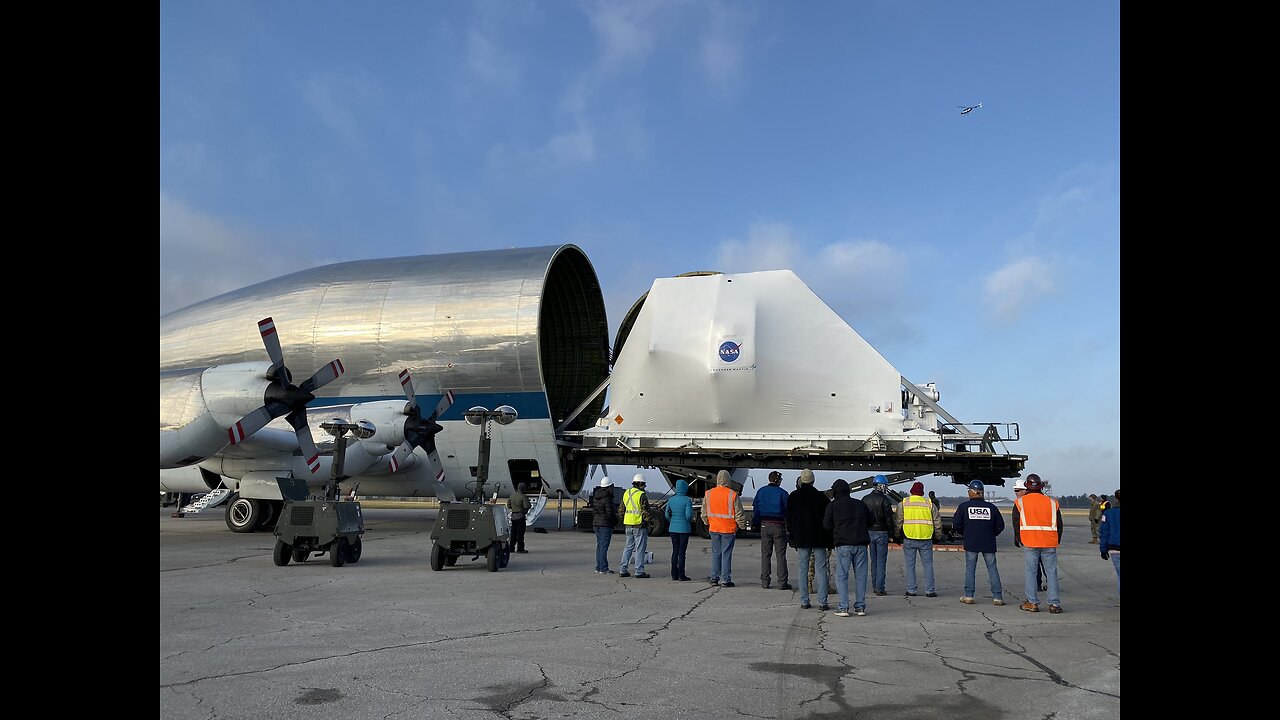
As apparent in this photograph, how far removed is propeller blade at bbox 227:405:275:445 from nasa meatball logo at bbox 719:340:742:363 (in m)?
12.8

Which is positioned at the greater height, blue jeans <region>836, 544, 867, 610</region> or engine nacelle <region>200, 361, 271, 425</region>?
engine nacelle <region>200, 361, 271, 425</region>

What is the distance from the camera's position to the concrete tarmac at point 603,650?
600cm

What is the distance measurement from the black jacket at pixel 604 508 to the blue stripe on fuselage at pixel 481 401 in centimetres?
1152

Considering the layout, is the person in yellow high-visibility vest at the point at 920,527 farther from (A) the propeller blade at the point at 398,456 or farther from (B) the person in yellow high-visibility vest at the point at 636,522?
(A) the propeller blade at the point at 398,456

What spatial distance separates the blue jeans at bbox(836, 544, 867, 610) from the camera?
34.7ft

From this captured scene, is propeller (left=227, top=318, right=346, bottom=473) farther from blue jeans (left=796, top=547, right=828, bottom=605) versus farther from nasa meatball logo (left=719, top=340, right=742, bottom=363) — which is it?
nasa meatball logo (left=719, top=340, right=742, bottom=363)

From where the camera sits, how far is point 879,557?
43.0ft

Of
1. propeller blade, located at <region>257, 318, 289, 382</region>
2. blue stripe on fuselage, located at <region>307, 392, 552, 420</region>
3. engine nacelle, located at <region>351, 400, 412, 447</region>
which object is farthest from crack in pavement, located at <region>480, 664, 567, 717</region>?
blue stripe on fuselage, located at <region>307, 392, 552, 420</region>

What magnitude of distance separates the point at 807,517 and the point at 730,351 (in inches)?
513

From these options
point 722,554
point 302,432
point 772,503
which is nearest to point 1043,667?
point 772,503

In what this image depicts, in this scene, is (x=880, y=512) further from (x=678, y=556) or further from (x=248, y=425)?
(x=248, y=425)
